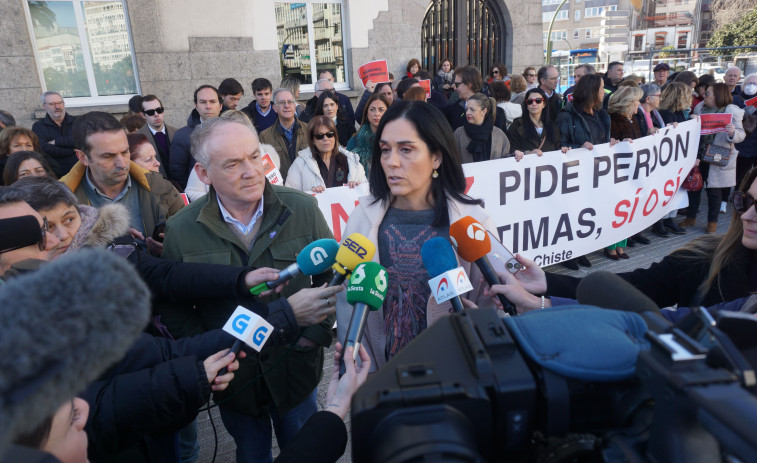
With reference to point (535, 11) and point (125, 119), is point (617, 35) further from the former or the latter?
point (125, 119)

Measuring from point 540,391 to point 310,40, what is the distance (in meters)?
10.2

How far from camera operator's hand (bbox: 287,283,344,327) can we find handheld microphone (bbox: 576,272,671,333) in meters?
0.91

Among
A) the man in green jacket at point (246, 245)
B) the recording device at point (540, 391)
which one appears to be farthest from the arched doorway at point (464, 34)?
the recording device at point (540, 391)

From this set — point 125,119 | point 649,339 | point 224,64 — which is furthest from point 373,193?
point 224,64

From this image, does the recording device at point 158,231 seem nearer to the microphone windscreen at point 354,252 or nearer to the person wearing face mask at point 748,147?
the microphone windscreen at point 354,252

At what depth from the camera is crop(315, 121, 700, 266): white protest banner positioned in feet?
15.9

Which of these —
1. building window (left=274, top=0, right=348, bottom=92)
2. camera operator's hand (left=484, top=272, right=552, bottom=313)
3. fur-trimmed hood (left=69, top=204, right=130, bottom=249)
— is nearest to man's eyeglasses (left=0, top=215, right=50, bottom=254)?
fur-trimmed hood (left=69, top=204, right=130, bottom=249)

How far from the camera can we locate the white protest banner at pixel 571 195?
15.9ft

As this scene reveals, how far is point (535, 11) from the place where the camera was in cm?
1238

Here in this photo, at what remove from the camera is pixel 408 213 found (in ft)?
7.32

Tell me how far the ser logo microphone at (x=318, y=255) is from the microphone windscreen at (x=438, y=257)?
36 cm

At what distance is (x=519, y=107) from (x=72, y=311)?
6.59 m

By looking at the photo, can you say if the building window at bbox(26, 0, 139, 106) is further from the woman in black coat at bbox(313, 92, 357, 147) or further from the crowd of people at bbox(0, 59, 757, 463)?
the crowd of people at bbox(0, 59, 757, 463)

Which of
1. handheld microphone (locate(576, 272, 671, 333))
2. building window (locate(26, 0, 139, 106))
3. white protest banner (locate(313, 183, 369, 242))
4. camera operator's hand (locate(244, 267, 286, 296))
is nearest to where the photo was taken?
handheld microphone (locate(576, 272, 671, 333))
